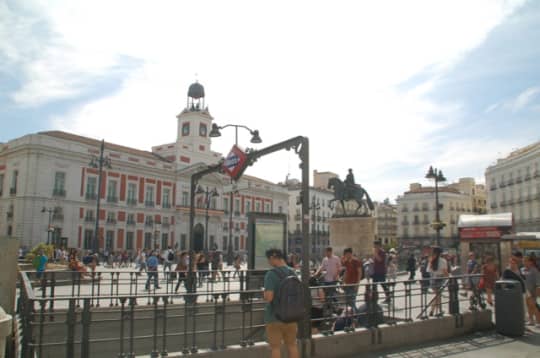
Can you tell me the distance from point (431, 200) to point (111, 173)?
59.5 meters

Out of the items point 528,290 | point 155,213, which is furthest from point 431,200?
point 528,290

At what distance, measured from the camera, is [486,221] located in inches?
734

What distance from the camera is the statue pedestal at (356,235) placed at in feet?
76.0

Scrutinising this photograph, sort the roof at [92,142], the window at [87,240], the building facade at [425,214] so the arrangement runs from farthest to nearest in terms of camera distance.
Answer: the building facade at [425,214]
the roof at [92,142]
the window at [87,240]

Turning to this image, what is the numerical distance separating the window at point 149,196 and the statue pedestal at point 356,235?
40.7m

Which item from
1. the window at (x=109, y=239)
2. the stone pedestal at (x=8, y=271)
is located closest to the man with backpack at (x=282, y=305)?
the stone pedestal at (x=8, y=271)

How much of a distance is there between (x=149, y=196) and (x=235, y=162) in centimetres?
5202

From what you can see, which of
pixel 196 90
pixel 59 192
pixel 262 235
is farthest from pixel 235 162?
pixel 196 90

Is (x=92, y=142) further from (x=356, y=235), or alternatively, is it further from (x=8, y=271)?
(x=8, y=271)

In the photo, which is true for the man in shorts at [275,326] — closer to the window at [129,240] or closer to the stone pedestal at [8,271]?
the stone pedestal at [8,271]

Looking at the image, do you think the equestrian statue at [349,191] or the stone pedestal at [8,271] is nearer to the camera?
the stone pedestal at [8,271]

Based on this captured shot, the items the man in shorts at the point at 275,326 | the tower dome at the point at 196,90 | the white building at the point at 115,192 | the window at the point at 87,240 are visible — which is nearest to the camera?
the man in shorts at the point at 275,326

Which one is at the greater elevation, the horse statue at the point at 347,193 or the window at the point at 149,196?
the window at the point at 149,196

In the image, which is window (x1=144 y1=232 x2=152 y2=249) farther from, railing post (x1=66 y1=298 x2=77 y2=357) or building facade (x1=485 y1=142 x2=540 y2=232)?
railing post (x1=66 y1=298 x2=77 y2=357)
